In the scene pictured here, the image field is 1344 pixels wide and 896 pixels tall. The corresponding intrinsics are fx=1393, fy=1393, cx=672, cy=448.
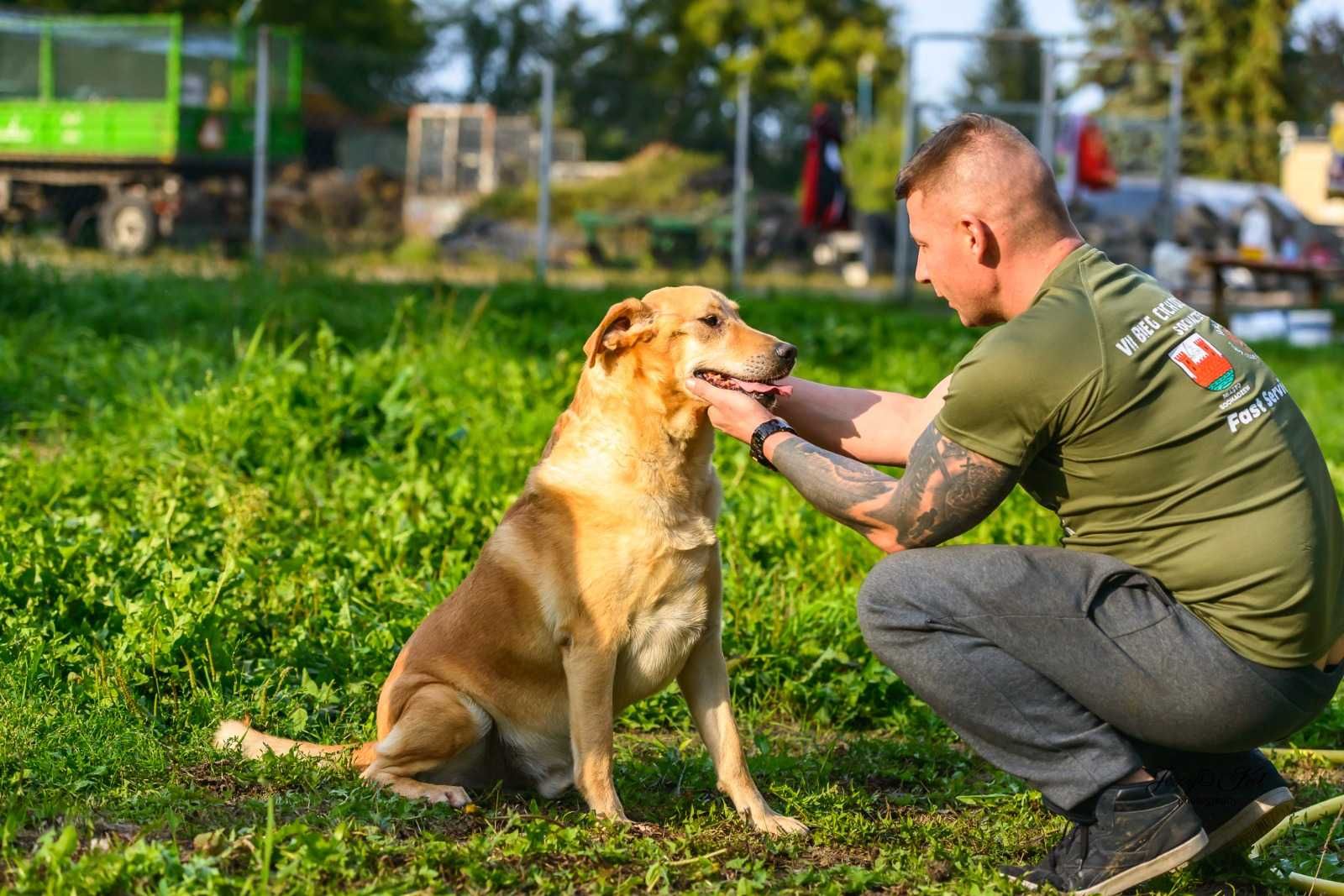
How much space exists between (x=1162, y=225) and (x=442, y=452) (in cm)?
1271

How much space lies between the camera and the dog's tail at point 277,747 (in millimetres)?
3656

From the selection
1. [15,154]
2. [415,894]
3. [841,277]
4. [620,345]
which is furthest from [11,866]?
[841,277]

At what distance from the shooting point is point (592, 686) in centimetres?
351

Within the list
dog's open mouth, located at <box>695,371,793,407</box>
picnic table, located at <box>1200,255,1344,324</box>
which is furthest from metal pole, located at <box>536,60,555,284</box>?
dog's open mouth, located at <box>695,371,793,407</box>

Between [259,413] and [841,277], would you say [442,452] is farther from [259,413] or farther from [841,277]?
[841,277]

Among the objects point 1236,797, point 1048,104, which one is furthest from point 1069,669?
point 1048,104

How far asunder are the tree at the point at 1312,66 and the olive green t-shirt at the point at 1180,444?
37.0m

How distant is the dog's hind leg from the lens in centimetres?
353

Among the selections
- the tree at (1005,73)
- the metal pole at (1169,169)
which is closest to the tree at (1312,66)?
the tree at (1005,73)

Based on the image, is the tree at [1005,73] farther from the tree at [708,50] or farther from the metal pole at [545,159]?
the metal pole at [545,159]

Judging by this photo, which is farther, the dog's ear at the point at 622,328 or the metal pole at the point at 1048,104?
the metal pole at the point at 1048,104

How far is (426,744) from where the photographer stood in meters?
3.54

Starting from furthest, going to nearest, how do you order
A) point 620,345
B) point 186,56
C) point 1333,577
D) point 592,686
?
point 186,56 < point 620,345 < point 592,686 < point 1333,577

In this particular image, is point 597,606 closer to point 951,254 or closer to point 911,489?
point 911,489
